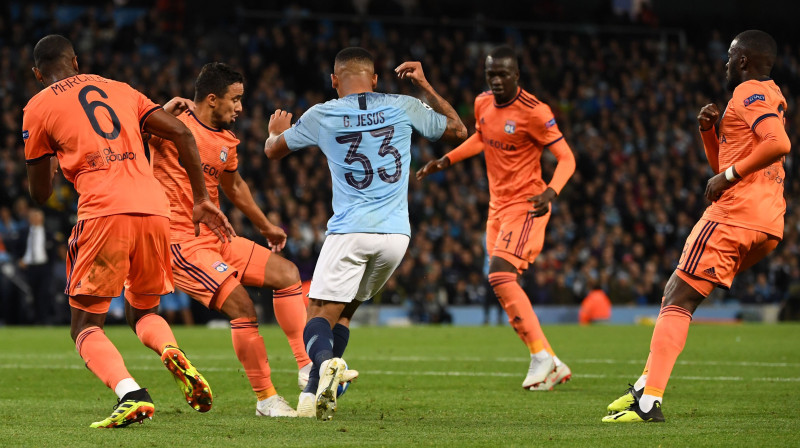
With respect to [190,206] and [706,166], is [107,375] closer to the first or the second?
[190,206]

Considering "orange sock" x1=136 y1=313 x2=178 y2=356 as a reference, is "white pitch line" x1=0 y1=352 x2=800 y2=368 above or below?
below

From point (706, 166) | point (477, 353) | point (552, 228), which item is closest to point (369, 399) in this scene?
point (477, 353)

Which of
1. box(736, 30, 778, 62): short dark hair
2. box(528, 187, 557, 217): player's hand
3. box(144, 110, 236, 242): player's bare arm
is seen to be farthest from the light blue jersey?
box(736, 30, 778, 62): short dark hair

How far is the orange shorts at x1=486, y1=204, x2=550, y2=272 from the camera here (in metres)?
9.55

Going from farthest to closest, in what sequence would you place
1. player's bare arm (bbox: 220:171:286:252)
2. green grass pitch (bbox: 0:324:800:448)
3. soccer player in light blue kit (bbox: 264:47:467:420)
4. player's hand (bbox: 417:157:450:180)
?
player's hand (bbox: 417:157:450:180), player's bare arm (bbox: 220:171:286:252), soccer player in light blue kit (bbox: 264:47:467:420), green grass pitch (bbox: 0:324:800:448)

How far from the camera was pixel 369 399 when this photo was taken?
26.5 feet

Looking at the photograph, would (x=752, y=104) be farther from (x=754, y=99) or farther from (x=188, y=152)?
(x=188, y=152)

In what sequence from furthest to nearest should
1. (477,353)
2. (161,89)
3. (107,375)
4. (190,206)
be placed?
(161,89) → (477,353) → (190,206) → (107,375)

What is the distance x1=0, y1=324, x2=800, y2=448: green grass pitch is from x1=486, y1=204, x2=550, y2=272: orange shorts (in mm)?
1077

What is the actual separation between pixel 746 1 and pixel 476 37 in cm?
1036

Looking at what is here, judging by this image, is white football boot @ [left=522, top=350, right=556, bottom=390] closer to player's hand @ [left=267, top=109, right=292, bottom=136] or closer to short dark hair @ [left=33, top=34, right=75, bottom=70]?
player's hand @ [left=267, top=109, right=292, bottom=136]

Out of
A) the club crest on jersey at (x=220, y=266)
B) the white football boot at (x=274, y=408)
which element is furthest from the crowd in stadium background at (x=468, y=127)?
the white football boot at (x=274, y=408)

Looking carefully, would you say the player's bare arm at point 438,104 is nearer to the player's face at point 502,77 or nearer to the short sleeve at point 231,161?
the short sleeve at point 231,161

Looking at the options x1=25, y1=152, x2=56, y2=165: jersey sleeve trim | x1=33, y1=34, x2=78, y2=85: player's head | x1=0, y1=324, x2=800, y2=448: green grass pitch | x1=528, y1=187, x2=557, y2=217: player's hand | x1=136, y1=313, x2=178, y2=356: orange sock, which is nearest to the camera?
x1=0, y1=324, x2=800, y2=448: green grass pitch
